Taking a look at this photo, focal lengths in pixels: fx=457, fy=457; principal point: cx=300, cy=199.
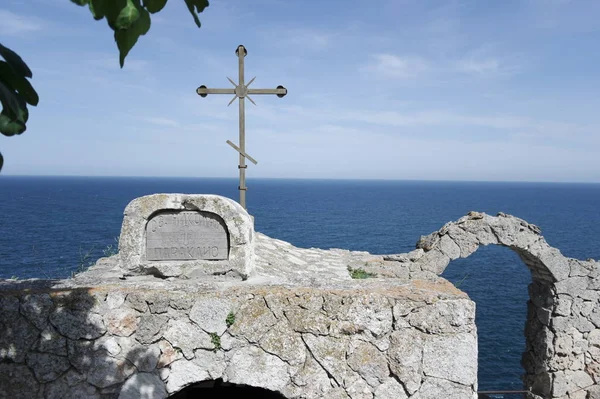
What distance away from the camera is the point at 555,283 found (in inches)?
366

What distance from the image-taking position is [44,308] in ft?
13.3

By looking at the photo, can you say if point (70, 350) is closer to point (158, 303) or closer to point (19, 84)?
point (158, 303)

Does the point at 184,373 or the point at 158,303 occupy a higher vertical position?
the point at 158,303

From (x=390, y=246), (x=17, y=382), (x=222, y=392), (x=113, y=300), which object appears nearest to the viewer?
(x=17, y=382)

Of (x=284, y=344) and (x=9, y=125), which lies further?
(x=284, y=344)

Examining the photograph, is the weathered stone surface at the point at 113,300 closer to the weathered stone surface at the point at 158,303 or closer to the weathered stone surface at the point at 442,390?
the weathered stone surface at the point at 158,303

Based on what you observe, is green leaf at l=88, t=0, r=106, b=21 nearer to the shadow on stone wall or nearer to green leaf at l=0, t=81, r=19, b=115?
green leaf at l=0, t=81, r=19, b=115

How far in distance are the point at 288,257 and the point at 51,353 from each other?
4.25 meters

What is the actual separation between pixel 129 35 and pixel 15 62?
2.28ft

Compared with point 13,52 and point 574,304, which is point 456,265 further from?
point 13,52

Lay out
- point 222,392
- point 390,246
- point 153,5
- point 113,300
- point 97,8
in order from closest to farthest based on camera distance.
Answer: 1. point 97,8
2. point 153,5
3. point 113,300
4. point 222,392
5. point 390,246

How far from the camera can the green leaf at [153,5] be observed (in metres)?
1.89

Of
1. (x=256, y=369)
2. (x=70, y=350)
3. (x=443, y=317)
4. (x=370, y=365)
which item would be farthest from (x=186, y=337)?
(x=443, y=317)

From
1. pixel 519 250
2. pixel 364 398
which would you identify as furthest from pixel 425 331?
pixel 519 250
